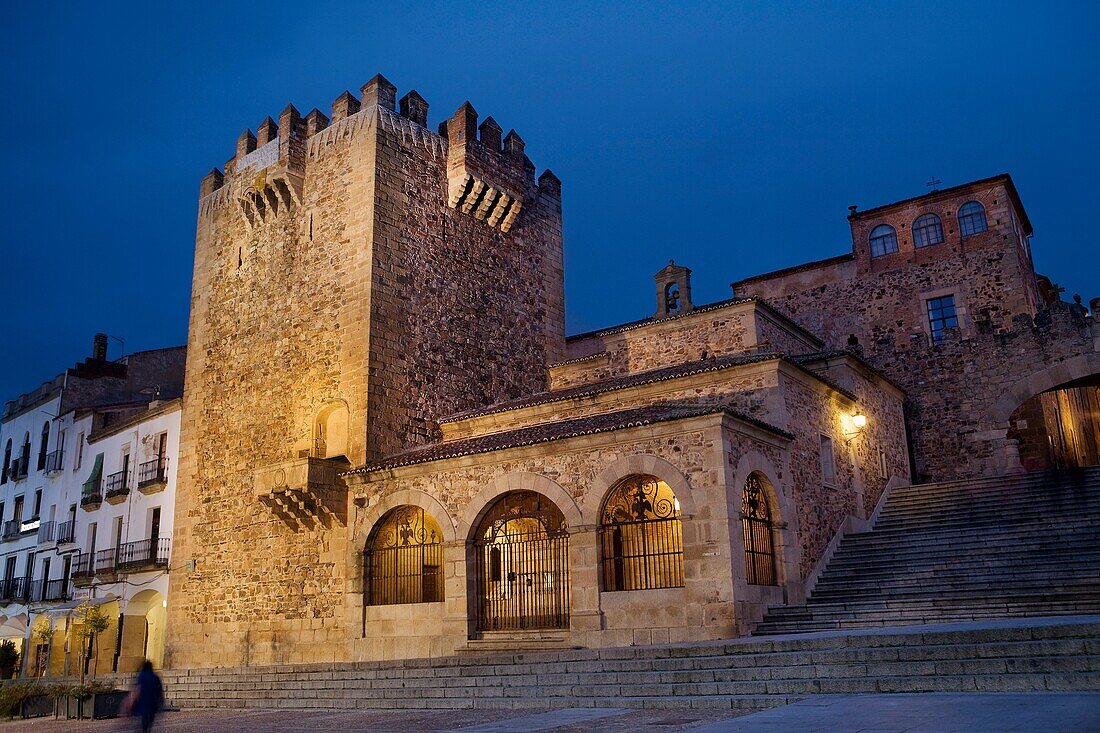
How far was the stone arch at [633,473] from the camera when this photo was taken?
14195mm

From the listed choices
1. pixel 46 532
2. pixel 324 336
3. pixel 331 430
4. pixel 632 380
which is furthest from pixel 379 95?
pixel 46 532

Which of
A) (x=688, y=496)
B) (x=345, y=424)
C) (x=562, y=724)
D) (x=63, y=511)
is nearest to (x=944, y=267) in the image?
(x=688, y=496)

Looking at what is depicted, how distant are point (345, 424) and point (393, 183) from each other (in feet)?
20.1

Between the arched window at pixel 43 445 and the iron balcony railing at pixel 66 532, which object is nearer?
the iron balcony railing at pixel 66 532

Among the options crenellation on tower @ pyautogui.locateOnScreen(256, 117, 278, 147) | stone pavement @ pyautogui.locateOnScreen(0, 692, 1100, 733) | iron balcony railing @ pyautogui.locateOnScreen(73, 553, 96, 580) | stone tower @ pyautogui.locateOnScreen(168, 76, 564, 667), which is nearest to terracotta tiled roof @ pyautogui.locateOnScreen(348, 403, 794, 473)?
stone tower @ pyautogui.locateOnScreen(168, 76, 564, 667)

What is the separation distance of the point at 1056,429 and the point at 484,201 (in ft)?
56.0

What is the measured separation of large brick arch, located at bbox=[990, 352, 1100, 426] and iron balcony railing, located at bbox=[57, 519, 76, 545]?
28.0 metres

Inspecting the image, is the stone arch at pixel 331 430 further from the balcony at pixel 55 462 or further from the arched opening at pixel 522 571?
the balcony at pixel 55 462

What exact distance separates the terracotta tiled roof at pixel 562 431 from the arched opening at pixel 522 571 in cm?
110

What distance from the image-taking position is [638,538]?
1669 cm

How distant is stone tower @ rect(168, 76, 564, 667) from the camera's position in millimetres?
19438

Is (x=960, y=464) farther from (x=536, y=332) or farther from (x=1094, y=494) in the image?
(x=536, y=332)

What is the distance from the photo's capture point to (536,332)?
24719 mm

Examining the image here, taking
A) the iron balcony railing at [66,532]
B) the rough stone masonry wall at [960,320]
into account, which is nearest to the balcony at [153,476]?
the iron balcony railing at [66,532]
